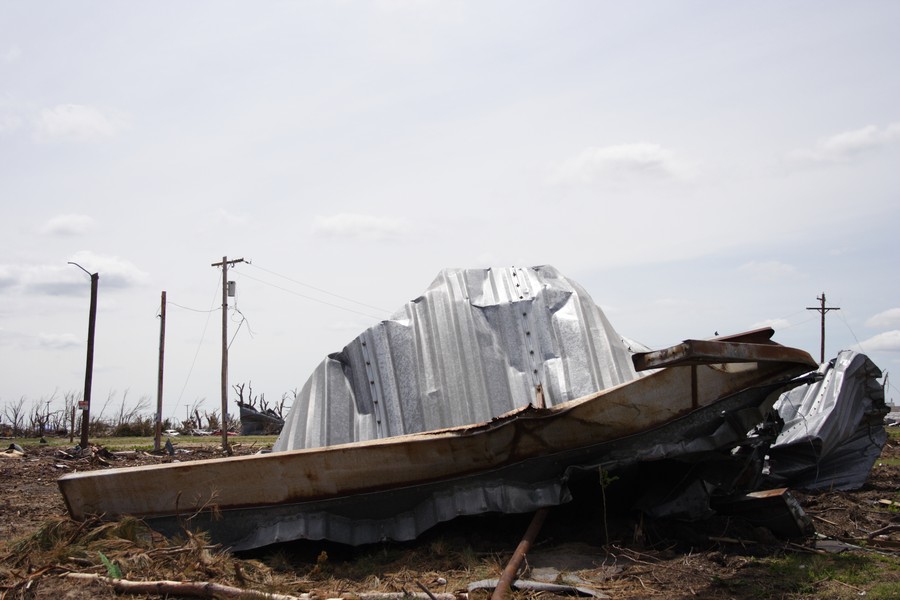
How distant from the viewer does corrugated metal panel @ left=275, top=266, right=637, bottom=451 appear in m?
7.14

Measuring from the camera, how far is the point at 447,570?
5.65m

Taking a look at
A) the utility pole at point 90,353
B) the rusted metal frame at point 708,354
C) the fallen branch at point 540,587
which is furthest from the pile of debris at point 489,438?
the utility pole at point 90,353

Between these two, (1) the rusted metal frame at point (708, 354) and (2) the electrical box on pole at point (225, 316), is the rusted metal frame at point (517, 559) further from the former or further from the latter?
(2) the electrical box on pole at point (225, 316)

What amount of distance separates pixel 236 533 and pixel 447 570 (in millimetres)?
1705

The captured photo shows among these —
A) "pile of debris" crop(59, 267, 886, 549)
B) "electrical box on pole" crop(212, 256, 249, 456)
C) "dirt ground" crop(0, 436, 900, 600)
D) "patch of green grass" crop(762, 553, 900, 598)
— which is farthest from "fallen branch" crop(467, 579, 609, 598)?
"electrical box on pole" crop(212, 256, 249, 456)

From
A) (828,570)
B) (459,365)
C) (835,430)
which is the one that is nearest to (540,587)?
(828,570)

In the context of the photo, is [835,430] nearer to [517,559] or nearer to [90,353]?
[517,559]

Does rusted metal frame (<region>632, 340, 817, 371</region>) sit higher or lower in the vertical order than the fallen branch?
higher

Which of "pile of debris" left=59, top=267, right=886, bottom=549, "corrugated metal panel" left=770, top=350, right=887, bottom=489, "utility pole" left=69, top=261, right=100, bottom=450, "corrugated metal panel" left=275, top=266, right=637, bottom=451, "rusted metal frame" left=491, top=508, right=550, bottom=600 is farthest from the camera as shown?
"utility pole" left=69, top=261, right=100, bottom=450

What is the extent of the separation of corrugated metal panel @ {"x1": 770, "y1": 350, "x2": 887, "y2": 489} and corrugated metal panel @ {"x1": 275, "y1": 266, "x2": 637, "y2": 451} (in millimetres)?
3228

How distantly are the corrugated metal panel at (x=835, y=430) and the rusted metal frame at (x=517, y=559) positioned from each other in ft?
14.2

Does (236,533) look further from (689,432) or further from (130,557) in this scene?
(689,432)

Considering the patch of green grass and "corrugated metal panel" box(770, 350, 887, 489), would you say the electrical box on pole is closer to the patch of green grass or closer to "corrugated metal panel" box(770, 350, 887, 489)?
"corrugated metal panel" box(770, 350, 887, 489)

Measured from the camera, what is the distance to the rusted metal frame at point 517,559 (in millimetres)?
4809
